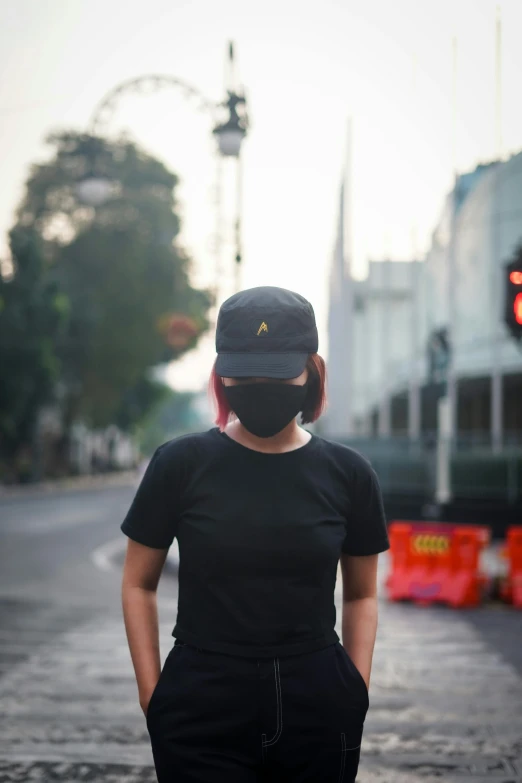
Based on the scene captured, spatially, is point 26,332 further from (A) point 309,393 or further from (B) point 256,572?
(B) point 256,572

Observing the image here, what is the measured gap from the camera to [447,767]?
5512 millimetres

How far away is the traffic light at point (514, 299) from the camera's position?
10.5 m

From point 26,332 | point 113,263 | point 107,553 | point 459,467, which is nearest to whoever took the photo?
point 107,553

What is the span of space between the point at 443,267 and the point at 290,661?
91.0 feet

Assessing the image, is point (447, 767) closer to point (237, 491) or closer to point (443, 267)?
point (237, 491)

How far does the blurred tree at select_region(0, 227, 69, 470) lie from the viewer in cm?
4194

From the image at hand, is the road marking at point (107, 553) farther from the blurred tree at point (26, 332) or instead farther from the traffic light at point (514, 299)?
the blurred tree at point (26, 332)

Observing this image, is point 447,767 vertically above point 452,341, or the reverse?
point 452,341

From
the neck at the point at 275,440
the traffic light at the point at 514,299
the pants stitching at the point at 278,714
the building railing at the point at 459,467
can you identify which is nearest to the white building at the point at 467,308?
the building railing at the point at 459,467

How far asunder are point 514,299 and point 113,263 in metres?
38.7

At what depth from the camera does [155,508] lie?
2.67 m

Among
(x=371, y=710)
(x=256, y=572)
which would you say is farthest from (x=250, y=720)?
(x=371, y=710)

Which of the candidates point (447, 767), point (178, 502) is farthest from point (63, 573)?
point (178, 502)

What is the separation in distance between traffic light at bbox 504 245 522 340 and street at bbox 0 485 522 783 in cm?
288
